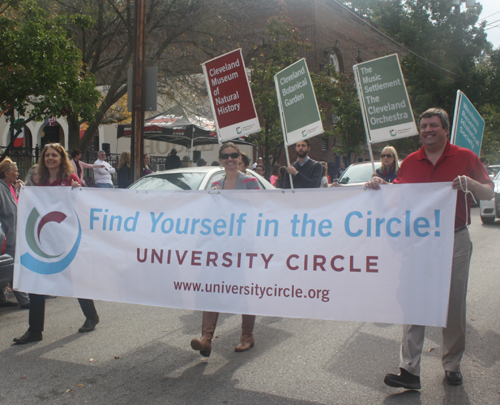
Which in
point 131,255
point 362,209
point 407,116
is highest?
point 407,116

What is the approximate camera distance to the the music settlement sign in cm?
748

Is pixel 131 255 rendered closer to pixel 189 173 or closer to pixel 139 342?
pixel 139 342

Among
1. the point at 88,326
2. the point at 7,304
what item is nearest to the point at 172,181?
the point at 7,304

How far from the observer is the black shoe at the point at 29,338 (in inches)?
187

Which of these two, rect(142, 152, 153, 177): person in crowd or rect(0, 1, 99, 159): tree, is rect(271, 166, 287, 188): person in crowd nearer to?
rect(142, 152, 153, 177): person in crowd

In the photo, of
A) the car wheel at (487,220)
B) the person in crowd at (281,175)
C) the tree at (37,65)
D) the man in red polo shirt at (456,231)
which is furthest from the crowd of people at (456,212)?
the car wheel at (487,220)

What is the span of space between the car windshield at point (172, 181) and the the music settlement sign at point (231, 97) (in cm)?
79

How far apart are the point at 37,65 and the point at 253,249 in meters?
8.83

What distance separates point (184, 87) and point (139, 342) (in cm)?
1557

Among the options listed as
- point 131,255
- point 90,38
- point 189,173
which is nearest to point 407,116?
point 189,173

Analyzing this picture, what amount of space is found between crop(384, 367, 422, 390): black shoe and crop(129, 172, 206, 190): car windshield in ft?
15.0

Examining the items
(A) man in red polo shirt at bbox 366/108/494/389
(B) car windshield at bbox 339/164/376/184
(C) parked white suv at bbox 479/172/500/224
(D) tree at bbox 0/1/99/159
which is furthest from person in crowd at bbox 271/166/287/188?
(C) parked white suv at bbox 479/172/500/224

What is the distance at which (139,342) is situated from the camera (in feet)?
15.8

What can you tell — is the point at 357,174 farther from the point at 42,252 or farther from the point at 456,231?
the point at 42,252
